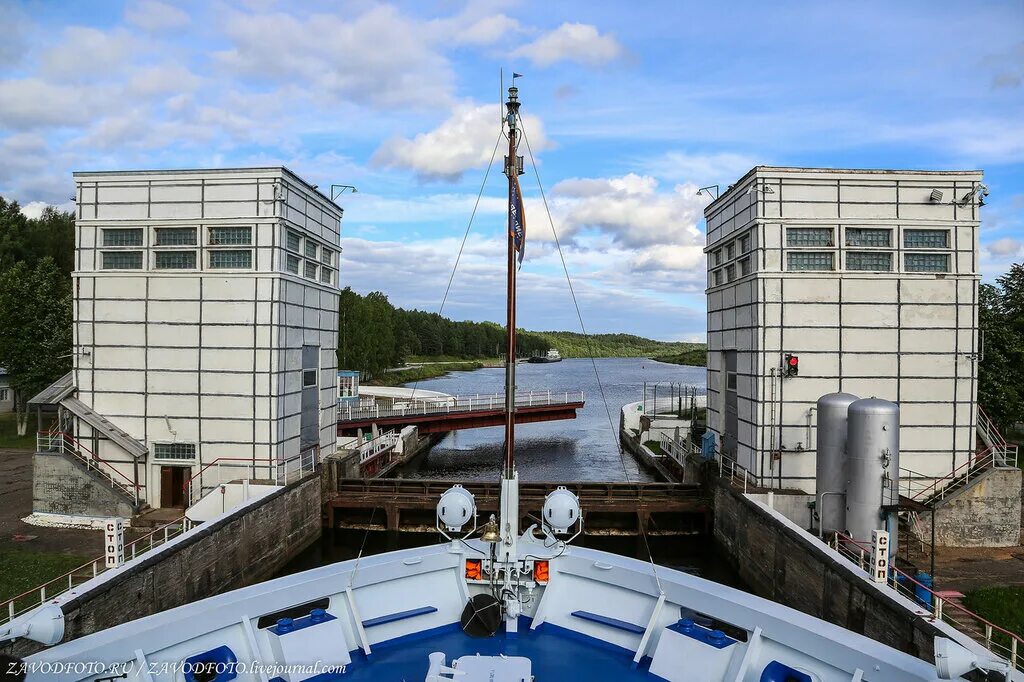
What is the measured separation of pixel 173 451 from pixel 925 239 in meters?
23.2

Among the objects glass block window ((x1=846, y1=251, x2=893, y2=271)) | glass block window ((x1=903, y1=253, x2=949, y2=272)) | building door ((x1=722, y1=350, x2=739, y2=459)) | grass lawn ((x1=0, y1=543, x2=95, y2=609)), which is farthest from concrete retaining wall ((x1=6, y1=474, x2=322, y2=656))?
glass block window ((x1=903, y1=253, x2=949, y2=272))

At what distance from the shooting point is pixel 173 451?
61.2ft

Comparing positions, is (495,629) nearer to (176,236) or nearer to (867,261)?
Result: (867,261)

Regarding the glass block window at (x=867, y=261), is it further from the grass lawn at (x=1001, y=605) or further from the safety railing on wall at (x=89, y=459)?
the safety railing on wall at (x=89, y=459)

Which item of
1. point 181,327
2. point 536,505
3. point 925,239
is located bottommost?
point 536,505

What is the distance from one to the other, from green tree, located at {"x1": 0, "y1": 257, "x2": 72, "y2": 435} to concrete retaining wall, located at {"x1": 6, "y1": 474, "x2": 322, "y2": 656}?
1842 cm

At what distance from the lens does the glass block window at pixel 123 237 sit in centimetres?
1877

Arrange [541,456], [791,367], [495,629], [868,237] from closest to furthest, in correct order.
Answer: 1. [495,629]
2. [791,367]
3. [868,237]
4. [541,456]

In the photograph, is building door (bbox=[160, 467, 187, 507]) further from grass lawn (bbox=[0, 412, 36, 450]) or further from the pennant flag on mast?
grass lawn (bbox=[0, 412, 36, 450])

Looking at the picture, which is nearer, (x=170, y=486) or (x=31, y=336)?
(x=170, y=486)

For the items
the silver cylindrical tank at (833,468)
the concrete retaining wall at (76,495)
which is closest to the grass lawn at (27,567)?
the concrete retaining wall at (76,495)

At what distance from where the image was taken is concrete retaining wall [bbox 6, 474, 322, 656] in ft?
33.6

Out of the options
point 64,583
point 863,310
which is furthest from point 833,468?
point 64,583

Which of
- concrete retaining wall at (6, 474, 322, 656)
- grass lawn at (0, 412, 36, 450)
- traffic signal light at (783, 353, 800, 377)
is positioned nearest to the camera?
concrete retaining wall at (6, 474, 322, 656)
